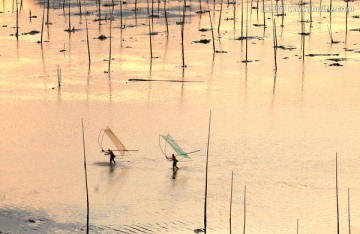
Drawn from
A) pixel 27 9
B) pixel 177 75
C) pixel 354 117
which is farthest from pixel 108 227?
pixel 27 9

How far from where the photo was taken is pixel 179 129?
17406 mm

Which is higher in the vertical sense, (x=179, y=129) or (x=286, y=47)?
(x=286, y=47)

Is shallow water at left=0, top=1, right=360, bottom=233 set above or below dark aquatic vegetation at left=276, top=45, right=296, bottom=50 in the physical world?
below

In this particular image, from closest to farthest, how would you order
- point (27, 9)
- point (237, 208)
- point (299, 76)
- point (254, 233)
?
point (254, 233)
point (237, 208)
point (299, 76)
point (27, 9)

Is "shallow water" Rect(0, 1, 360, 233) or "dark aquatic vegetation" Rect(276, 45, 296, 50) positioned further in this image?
"dark aquatic vegetation" Rect(276, 45, 296, 50)

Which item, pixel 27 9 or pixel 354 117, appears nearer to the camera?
pixel 354 117

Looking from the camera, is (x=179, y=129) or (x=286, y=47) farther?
(x=286, y=47)

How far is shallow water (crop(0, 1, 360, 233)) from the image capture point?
13078 mm

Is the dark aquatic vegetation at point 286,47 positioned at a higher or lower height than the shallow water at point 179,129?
higher

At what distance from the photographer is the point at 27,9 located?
32.5m

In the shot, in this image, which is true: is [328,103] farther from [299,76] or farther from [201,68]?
[201,68]

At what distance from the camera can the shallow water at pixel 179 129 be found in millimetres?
13078

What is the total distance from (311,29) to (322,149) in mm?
12450

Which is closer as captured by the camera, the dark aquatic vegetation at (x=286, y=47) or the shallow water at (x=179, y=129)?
the shallow water at (x=179, y=129)
